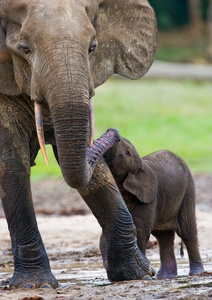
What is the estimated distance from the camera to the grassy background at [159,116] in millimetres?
18672

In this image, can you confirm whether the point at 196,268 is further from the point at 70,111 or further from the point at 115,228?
the point at 70,111

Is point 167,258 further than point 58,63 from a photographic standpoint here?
Yes

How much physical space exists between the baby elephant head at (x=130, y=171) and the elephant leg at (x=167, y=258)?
0.64 metres

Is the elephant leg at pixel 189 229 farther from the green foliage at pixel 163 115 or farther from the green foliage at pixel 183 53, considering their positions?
the green foliage at pixel 183 53

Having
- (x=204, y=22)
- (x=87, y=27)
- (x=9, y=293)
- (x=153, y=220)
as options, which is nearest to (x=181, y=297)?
(x=9, y=293)

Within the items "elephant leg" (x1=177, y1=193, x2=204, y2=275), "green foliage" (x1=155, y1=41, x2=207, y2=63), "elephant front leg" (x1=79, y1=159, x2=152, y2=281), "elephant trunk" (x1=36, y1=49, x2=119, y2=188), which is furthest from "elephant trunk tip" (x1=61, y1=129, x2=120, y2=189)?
"green foliage" (x1=155, y1=41, x2=207, y2=63)

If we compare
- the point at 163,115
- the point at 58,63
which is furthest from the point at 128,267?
the point at 163,115

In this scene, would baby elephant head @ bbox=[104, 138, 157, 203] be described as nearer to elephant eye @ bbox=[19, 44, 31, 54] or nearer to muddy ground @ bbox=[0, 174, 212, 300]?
muddy ground @ bbox=[0, 174, 212, 300]

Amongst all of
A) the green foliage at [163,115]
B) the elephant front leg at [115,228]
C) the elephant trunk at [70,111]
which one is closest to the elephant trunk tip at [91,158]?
the elephant trunk at [70,111]

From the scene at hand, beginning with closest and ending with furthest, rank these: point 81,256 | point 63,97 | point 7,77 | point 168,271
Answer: point 63,97 < point 7,77 < point 168,271 < point 81,256

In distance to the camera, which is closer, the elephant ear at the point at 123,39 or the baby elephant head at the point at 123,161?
the elephant ear at the point at 123,39

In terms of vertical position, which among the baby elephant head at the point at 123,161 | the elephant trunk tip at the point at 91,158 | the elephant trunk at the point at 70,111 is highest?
the elephant trunk at the point at 70,111

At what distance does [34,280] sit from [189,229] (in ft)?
6.97

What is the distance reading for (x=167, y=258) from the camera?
798 centimetres
